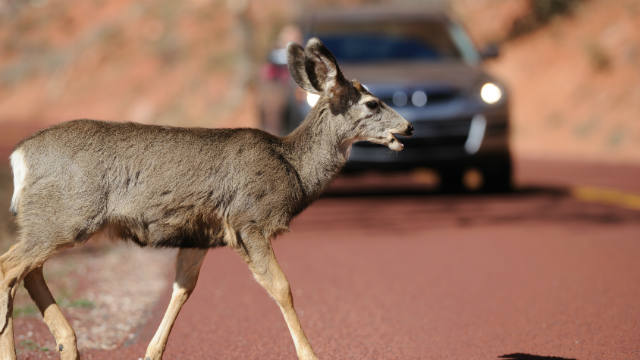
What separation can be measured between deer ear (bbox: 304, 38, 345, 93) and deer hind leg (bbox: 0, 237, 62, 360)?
1.91m

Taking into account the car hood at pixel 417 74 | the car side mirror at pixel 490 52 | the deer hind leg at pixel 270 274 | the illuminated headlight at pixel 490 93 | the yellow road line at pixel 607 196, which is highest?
the car side mirror at pixel 490 52

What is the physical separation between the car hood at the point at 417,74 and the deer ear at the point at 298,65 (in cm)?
815

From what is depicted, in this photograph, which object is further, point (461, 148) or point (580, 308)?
point (461, 148)

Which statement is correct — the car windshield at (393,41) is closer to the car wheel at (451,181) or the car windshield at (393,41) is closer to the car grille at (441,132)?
the car grille at (441,132)

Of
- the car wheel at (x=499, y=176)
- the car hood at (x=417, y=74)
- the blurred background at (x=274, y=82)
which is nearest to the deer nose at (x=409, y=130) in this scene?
the blurred background at (x=274, y=82)

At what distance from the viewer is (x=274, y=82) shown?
15.8 metres

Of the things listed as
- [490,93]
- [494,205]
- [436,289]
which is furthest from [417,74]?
[436,289]

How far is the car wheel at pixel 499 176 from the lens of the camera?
15.1m

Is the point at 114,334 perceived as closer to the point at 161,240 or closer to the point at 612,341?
the point at 161,240

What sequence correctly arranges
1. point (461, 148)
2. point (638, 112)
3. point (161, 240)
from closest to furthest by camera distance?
1. point (161, 240)
2. point (461, 148)
3. point (638, 112)

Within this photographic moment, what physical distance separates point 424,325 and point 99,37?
172 ft

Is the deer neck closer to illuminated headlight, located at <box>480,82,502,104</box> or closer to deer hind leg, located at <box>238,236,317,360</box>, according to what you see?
deer hind leg, located at <box>238,236,317,360</box>

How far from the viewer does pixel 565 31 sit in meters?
33.1

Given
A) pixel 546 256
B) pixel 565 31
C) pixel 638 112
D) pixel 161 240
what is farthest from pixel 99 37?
pixel 161 240
